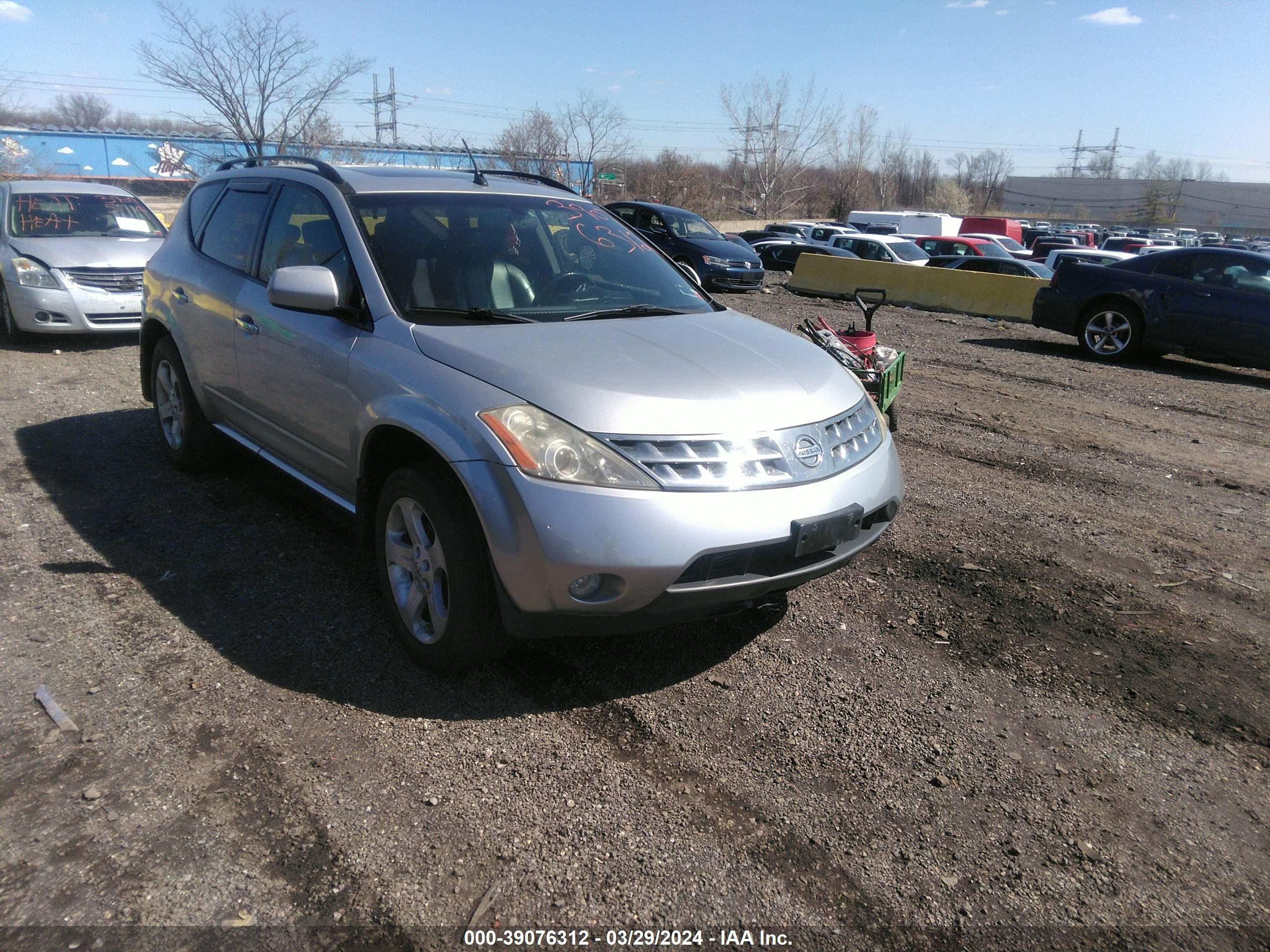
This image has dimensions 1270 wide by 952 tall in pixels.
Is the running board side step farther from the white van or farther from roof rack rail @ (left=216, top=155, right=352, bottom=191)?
the white van

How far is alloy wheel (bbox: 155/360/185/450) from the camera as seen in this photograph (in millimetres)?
5336

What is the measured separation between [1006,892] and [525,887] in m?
1.28

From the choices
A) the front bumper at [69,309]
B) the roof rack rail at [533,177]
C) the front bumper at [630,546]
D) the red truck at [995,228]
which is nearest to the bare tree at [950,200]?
the red truck at [995,228]

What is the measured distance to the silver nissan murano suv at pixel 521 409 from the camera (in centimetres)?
279

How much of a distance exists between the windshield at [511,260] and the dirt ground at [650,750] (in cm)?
118

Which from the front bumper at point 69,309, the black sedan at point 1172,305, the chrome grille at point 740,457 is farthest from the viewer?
the black sedan at point 1172,305

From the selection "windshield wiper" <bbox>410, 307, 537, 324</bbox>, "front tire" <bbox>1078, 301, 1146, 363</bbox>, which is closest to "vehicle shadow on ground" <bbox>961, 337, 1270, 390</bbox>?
"front tire" <bbox>1078, 301, 1146, 363</bbox>

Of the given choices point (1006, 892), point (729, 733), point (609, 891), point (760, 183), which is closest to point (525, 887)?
point (609, 891)

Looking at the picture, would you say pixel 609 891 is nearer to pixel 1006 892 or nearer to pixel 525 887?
pixel 525 887

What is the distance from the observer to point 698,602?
2.86m

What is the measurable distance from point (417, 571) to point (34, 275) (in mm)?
8231

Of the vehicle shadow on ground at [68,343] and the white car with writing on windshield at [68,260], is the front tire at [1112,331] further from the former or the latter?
the vehicle shadow on ground at [68,343]

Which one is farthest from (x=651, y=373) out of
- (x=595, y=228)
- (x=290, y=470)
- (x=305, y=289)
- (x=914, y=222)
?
(x=914, y=222)

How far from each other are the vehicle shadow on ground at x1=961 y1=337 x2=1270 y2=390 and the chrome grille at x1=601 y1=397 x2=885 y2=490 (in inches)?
359
